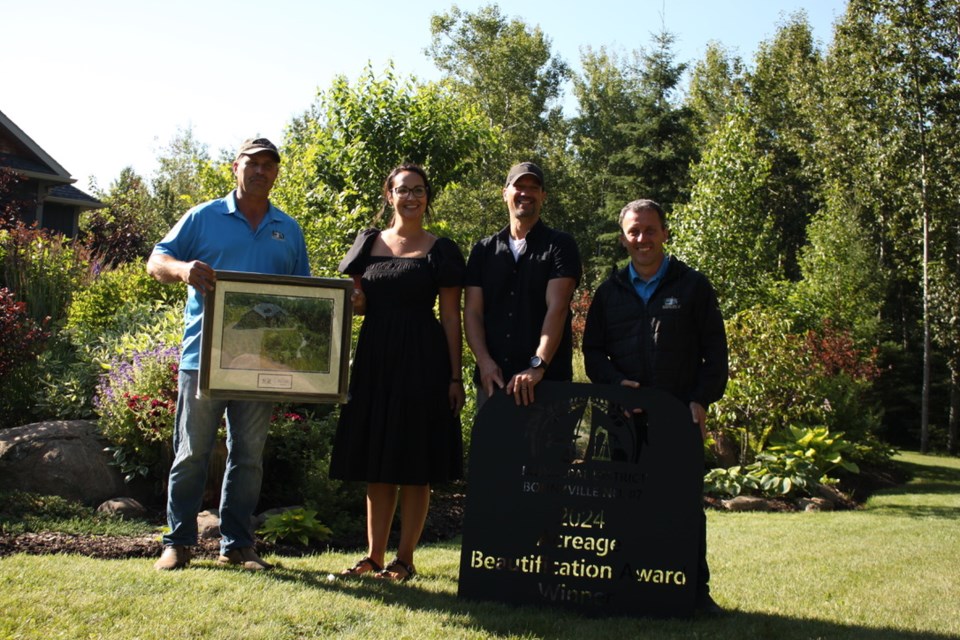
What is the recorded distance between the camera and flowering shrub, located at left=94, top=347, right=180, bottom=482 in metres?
6.99

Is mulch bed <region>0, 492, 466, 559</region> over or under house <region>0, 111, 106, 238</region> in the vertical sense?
under

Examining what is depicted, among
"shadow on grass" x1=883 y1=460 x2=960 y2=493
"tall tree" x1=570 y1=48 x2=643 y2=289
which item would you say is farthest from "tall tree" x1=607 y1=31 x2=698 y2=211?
"shadow on grass" x1=883 y1=460 x2=960 y2=493

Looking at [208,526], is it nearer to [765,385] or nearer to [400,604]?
[400,604]

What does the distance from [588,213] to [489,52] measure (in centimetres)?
817

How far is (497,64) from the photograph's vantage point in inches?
1382

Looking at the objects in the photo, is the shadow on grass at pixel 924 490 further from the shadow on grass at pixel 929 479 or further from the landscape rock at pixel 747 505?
the landscape rock at pixel 747 505

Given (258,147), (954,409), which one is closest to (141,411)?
(258,147)

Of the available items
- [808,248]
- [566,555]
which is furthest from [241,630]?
[808,248]

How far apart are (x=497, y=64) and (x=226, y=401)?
32458 mm

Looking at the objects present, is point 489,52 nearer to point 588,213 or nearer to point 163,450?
point 588,213

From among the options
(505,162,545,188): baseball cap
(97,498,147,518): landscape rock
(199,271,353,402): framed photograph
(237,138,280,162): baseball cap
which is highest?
(237,138,280,162): baseball cap

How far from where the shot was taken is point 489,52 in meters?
35.3

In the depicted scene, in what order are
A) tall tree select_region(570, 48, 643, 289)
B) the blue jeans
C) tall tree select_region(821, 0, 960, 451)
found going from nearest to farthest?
the blue jeans, tall tree select_region(821, 0, 960, 451), tall tree select_region(570, 48, 643, 289)

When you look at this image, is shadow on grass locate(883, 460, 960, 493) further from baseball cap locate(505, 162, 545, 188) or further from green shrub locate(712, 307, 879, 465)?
baseball cap locate(505, 162, 545, 188)
